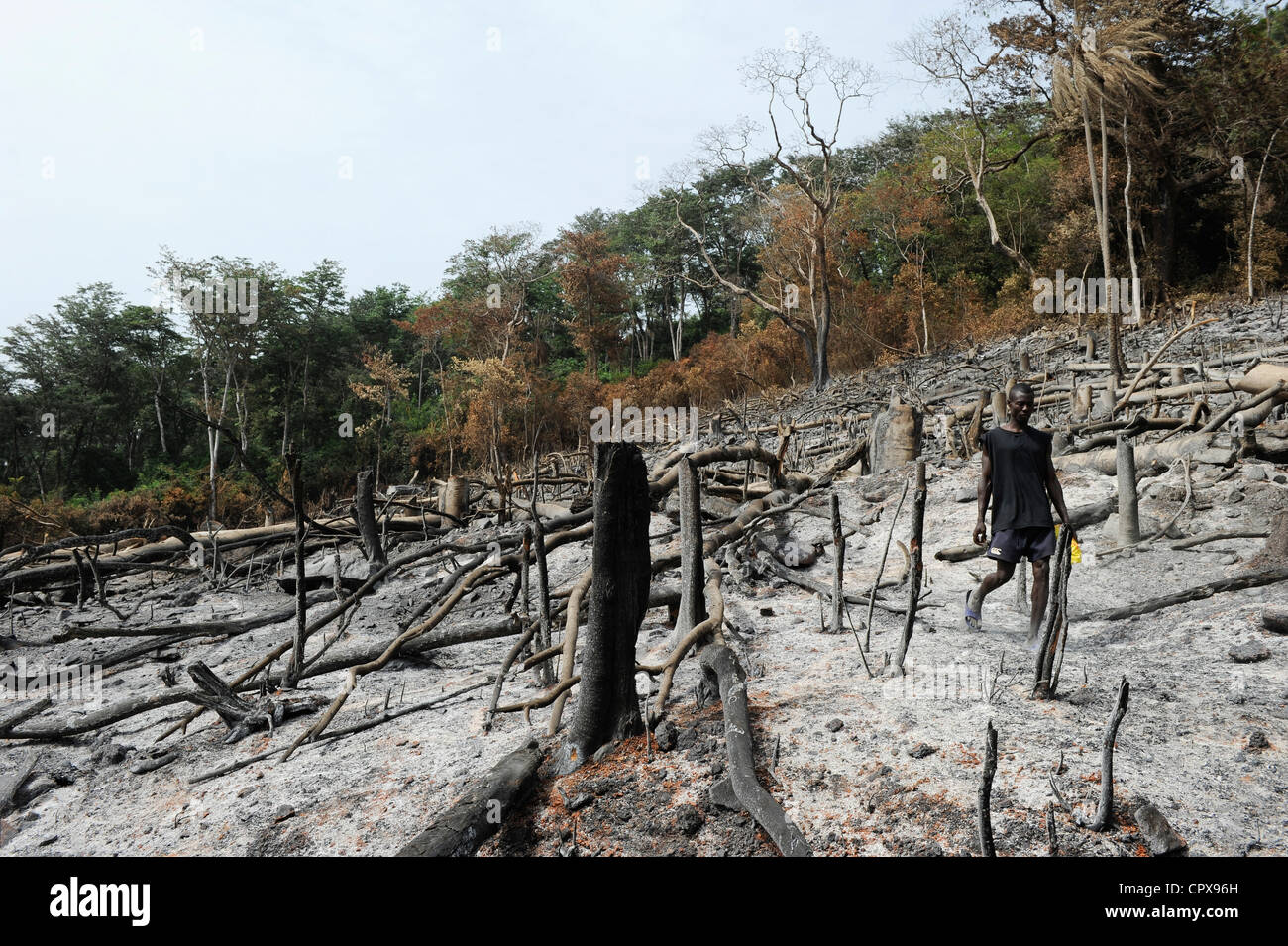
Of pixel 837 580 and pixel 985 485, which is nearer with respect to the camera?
pixel 985 485

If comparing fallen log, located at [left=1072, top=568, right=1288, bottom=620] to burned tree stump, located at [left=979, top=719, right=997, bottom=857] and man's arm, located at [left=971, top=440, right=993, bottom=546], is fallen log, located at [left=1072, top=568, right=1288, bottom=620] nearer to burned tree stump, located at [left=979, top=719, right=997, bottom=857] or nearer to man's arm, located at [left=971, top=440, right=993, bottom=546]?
man's arm, located at [left=971, top=440, right=993, bottom=546]

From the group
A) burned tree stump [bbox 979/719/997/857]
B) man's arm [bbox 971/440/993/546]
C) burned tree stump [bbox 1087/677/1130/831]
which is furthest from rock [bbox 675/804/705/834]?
man's arm [bbox 971/440/993/546]

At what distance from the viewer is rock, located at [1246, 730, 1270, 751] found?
2.65m

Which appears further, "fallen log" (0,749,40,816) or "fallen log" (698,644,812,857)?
"fallen log" (0,749,40,816)

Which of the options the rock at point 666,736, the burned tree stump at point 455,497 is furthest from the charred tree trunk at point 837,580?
the burned tree stump at point 455,497

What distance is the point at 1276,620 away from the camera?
3727 millimetres

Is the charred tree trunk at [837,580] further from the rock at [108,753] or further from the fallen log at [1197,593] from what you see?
the rock at [108,753]

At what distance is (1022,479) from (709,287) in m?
28.2

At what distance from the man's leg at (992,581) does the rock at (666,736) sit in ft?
7.29

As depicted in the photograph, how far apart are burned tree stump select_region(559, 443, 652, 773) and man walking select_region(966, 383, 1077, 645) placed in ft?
7.28

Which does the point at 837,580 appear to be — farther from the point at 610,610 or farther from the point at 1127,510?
the point at 1127,510

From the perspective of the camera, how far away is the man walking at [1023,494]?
153 inches

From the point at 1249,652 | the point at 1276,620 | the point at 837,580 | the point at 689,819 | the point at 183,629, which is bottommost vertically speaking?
the point at 689,819

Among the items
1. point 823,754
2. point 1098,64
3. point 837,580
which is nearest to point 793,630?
point 837,580
